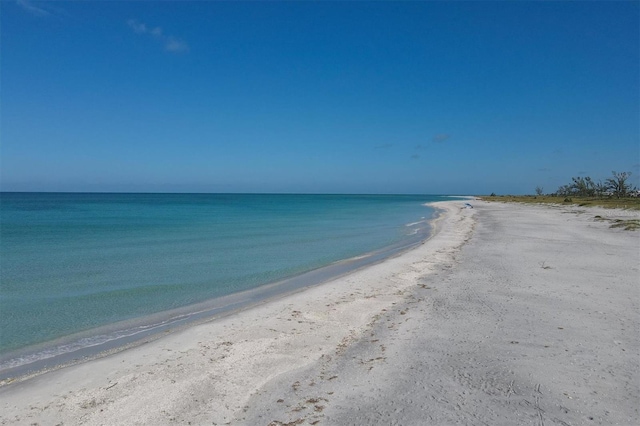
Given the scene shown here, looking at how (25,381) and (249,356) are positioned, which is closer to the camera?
(25,381)

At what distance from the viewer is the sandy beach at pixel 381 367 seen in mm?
4613

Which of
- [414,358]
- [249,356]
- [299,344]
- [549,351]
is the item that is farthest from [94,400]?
[549,351]

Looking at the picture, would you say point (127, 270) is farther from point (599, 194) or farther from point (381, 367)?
point (599, 194)

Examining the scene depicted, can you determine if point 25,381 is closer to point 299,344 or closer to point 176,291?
point 299,344

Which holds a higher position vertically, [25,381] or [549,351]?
[549,351]

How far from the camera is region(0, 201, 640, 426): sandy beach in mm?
4613

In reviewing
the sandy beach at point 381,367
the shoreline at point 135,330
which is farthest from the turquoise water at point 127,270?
the sandy beach at point 381,367

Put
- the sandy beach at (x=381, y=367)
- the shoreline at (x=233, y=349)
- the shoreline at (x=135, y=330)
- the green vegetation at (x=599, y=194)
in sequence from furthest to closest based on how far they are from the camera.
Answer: the green vegetation at (x=599, y=194) < the shoreline at (x=135, y=330) < the shoreline at (x=233, y=349) < the sandy beach at (x=381, y=367)

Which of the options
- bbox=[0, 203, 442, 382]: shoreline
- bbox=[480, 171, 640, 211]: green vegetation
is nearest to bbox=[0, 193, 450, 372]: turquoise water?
bbox=[0, 203, 442, 382]: shoreline

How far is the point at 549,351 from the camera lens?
6113 mm

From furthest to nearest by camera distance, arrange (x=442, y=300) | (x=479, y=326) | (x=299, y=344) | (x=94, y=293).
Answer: (x=94, y=293)
(x=442, y=300)
(x=479, y=326)
(x=299, y=344)

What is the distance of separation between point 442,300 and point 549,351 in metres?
3.27

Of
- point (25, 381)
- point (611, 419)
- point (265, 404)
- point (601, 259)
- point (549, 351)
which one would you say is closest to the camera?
point (611, 419)

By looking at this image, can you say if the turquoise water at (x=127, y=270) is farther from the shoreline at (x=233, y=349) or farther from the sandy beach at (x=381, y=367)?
the sandy beach at (x=381, y=367)
